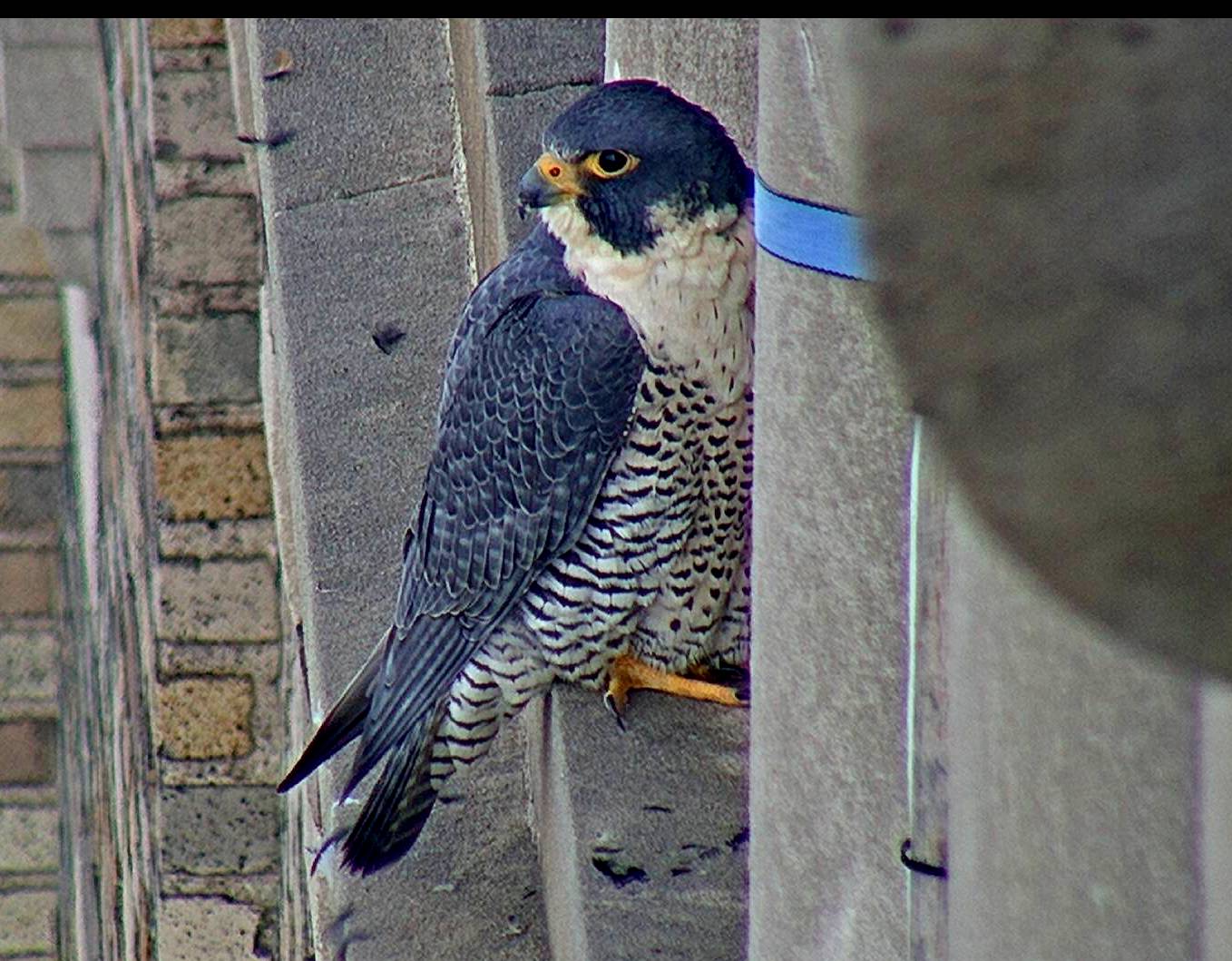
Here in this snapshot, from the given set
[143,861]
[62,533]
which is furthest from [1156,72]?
[62,533]

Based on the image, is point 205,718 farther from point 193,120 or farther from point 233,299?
point 193,120

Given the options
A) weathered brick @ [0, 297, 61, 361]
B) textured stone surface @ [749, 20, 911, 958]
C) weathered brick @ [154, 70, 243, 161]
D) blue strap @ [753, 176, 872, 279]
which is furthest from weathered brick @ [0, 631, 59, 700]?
blue strap @ [753, 176, 872, 279]

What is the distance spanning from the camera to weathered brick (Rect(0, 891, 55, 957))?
6.89m

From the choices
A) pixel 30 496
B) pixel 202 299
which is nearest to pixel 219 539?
pixel 202 299

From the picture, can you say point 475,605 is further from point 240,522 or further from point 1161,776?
point 1161,776

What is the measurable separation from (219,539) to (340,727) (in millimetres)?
1449

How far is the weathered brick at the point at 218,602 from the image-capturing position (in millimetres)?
4008

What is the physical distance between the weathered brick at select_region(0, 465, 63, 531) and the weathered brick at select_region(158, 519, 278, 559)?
9.09ft

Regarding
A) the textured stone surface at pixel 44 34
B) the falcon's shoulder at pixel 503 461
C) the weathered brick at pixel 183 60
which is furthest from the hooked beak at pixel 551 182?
the textured stone surface at pixel 44 34

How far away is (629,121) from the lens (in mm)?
2391

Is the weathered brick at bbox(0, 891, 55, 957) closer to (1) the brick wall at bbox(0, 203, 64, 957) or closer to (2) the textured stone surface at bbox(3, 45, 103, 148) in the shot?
(1) the brick wall at bbox(0, 203, 64, 957)

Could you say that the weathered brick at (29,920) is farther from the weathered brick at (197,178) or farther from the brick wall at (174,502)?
the weathered brick at (197,178)

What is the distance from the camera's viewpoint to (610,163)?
2424 millimetres

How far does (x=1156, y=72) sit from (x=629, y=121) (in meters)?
1.96
